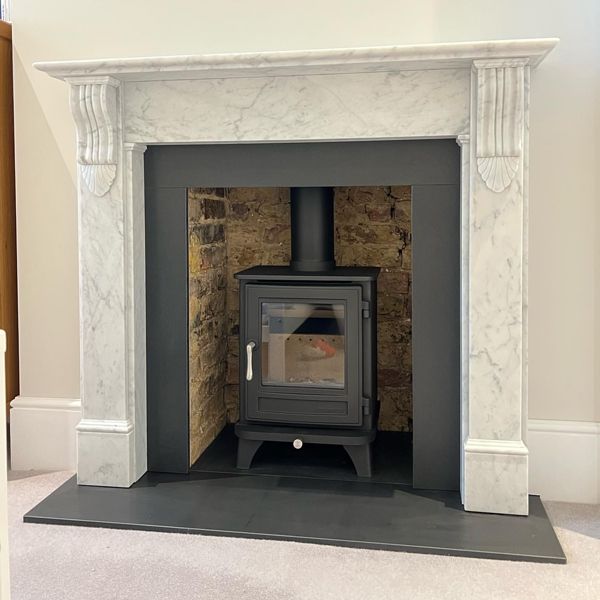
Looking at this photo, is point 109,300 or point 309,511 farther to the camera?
point 109,300

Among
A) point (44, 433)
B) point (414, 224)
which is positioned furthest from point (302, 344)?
point (44, 433)

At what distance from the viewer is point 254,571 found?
2.23 metres

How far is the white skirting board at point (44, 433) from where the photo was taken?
3.12 metres

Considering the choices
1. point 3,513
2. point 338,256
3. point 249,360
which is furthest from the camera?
point 338,256

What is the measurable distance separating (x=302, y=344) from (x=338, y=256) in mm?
538

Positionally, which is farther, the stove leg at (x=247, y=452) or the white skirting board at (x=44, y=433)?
the white skirting board at (x=44, y=433)

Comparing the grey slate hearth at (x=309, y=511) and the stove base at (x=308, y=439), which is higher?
the stove base at (x=308, y=439)

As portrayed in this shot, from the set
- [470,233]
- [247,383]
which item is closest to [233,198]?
[247,383]

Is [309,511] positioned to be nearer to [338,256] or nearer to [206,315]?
[206,315]

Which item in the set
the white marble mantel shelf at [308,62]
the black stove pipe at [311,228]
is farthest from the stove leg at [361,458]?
the white marble mantel shelf at [308,62]

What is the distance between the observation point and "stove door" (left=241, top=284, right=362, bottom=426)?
2869mm

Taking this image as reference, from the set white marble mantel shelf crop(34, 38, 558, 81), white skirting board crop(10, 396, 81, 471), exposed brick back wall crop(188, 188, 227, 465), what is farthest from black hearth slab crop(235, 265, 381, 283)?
white skirting board crop(10, 396, 81, 471)

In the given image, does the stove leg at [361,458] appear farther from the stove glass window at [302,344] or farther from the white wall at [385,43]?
the white wall at [385,43]

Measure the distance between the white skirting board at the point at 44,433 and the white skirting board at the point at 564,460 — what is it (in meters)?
1.75
